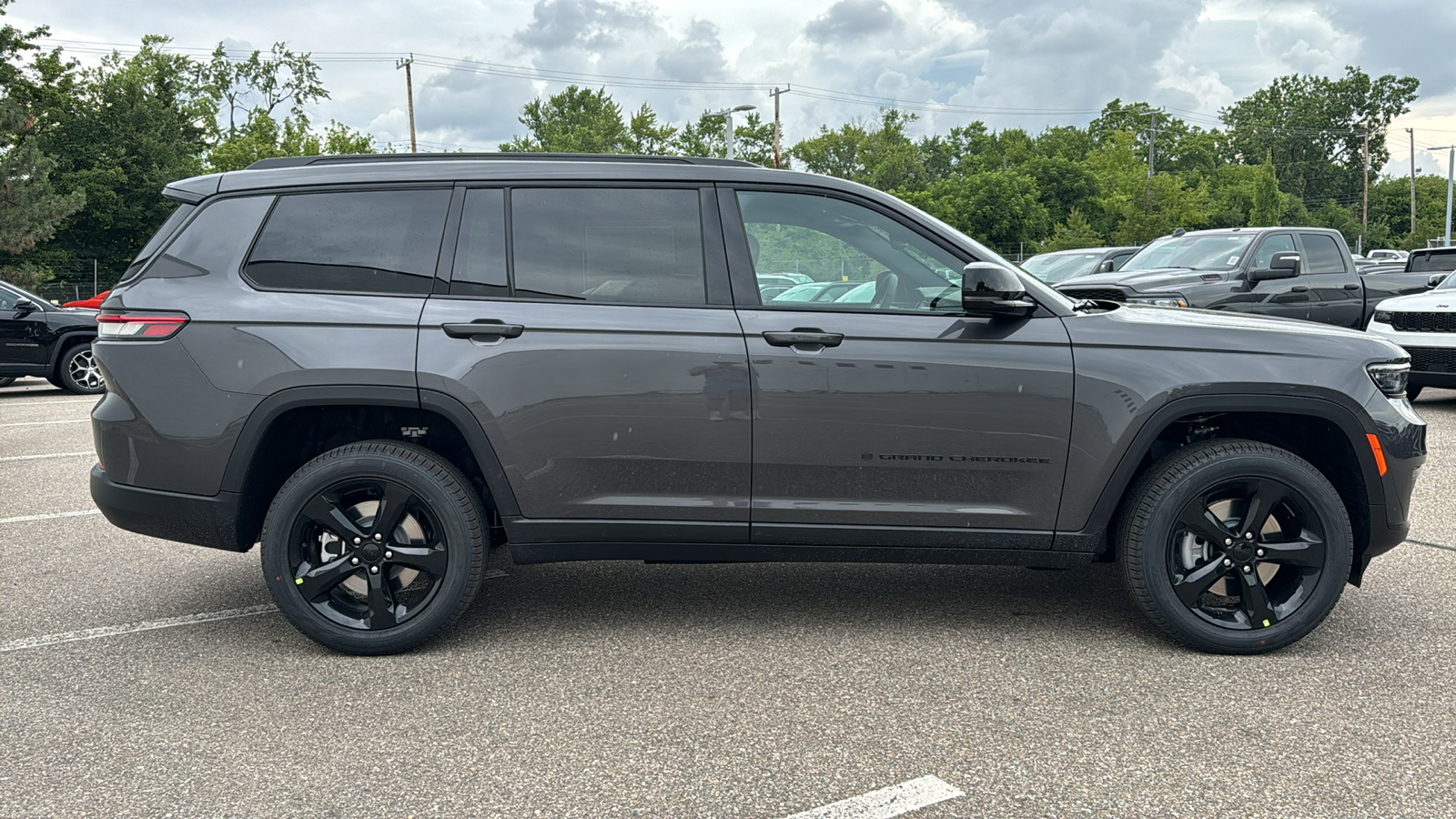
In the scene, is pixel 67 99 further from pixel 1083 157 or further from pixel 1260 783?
pixel 1083 157

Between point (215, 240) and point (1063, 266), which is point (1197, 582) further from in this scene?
point (1063, 266)

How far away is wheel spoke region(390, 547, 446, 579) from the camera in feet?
13.4

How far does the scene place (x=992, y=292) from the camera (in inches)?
152

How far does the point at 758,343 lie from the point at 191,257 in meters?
2.16

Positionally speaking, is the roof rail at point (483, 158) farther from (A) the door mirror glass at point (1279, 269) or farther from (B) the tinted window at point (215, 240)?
(A) the door mirror glass at point (1279, 269)

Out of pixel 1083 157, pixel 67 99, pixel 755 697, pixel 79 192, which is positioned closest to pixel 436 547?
pixel 755 697

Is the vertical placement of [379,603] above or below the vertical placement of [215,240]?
below

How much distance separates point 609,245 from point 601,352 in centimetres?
43

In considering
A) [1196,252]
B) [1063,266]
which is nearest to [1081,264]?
[1063,266]

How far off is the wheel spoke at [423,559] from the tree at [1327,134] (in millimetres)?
113935

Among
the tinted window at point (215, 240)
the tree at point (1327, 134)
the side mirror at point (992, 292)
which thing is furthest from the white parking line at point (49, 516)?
the tree at point (1327, 134)

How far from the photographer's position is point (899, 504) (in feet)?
13.2

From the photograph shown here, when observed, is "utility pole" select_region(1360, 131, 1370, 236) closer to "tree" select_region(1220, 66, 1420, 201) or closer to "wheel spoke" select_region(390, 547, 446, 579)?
"tree" select_region(1220, 66, 1420, 201)

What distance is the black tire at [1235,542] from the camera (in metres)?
3.98
